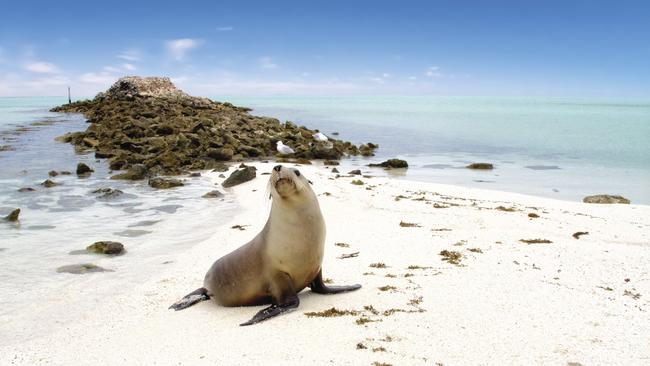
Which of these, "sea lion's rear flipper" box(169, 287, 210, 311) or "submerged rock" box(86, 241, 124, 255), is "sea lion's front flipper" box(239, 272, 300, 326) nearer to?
"sea lion's rear flipper" box(169, 287, 210, 311)

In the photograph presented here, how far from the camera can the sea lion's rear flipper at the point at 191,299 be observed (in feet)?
17.7

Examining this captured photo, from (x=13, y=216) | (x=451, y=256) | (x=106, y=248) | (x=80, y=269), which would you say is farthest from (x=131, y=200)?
(x=451, y=256)

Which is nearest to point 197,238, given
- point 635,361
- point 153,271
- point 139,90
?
point 153,271

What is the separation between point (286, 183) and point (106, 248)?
15.0ft

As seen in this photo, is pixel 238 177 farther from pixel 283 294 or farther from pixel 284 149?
pixel 283 294

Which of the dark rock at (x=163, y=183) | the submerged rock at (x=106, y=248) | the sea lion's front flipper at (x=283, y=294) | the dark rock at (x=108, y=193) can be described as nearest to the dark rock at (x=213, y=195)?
the dark rock at (x=163, y=183)

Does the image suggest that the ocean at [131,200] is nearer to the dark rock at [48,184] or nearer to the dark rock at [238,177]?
the dark rock at [48,184]

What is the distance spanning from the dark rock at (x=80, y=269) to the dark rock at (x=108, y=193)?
5677 mm

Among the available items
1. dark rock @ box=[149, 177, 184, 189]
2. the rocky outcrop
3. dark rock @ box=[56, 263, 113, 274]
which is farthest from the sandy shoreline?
the rocky outcrop

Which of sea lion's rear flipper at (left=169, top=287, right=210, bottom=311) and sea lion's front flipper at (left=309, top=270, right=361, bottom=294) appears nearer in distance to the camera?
sea lion's front flipper at (left=309, top=270, right=361, bottom=294)

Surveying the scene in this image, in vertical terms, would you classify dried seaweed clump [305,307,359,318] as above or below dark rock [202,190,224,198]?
above

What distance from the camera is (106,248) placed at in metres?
7.96

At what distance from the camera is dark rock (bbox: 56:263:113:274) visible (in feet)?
23.5

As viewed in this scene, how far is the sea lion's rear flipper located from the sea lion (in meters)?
0.39
